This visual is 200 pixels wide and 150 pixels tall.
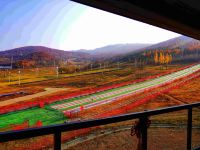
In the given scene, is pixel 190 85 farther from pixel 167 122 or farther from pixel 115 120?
pixel 115 120

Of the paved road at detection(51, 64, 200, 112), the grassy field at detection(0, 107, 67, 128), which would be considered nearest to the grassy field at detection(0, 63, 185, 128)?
the grassy field at detection(0, 107, 67, 128)

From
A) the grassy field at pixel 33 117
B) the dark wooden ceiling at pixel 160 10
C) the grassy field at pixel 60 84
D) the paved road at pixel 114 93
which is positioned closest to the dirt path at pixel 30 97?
the grassy field at pixel 60 84

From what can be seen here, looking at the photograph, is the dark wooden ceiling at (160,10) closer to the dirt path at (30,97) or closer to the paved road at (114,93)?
the paved road at (114,93)

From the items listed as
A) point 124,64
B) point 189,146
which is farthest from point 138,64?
point 189,146

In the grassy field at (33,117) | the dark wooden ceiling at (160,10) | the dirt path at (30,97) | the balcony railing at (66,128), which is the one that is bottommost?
the grassy field at (33,117)

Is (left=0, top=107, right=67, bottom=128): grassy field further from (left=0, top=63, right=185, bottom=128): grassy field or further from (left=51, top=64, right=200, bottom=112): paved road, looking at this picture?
(left=51, top=64, right=200, bottom=112): paved road

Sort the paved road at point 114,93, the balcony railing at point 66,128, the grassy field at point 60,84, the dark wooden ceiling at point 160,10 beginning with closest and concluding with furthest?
the balcony railing at point 66,128, the dark wooden ceiling at point 160,10, the grassy field at point 60,84, the paved road at point 114,93

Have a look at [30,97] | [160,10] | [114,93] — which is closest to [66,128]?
[160,10]
